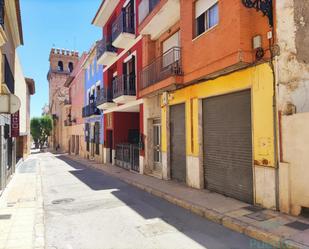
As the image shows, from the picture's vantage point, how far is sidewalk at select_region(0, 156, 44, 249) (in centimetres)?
547

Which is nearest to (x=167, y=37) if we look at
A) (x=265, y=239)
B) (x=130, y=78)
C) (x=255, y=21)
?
(x=130, y=78)

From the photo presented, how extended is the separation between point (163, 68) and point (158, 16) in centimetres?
209

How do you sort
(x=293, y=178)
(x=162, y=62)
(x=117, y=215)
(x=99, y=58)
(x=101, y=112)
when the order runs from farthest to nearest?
(x=101, y=112) → (x=99, y=58) → (x=162, y=62) → (x=117, y=215) → (x=293, y=178)

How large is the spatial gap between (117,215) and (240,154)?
148 inches

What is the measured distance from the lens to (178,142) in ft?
37.7

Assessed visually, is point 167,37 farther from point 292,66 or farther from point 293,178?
point 293,178

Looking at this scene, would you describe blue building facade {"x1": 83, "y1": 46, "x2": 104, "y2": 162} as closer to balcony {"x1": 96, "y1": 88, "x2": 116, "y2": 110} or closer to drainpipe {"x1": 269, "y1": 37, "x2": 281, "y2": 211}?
balcony {"x1": 96, "y1": 88, "x2": 116, "y2": 110}

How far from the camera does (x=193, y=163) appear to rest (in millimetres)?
10172

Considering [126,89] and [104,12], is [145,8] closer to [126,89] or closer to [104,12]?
[126,89]

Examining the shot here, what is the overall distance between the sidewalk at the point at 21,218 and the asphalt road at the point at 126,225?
0.75ft

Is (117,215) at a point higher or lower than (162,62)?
lower

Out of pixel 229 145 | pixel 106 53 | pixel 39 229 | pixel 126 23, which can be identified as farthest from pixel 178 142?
pixel 106 53

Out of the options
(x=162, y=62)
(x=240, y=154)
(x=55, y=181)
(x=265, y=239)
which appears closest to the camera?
(x=265, y=239)

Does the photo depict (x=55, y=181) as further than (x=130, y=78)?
No
